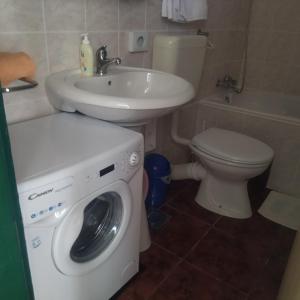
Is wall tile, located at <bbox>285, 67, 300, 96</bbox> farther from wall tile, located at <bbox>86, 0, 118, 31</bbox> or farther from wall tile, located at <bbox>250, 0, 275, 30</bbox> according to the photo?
wall tile, located at <bbox>86, 0, 118, 31</bbox>

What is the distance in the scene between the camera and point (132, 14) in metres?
1.42

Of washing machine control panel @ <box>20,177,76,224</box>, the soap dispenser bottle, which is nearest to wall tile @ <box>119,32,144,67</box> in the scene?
the soap dispenser bottle

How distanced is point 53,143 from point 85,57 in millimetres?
447

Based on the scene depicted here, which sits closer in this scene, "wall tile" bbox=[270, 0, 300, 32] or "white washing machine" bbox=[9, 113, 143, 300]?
"white washing machine" bbox=[9, 113, 143, 300]

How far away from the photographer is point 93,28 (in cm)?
126

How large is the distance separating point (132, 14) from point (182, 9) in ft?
1.01

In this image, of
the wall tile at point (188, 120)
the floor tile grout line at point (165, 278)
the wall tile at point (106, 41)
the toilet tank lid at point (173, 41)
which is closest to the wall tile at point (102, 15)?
the wall tile at point (106, 41)

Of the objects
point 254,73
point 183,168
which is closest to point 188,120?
point 183,168

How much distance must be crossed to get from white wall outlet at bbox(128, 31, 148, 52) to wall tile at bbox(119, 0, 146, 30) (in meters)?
0.03

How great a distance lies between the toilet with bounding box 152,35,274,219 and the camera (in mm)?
1568

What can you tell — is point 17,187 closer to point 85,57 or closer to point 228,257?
A: point 85,57

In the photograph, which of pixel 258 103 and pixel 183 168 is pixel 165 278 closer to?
pixel 183 168

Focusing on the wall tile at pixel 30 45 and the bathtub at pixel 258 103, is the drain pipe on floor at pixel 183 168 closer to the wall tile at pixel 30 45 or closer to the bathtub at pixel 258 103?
the bathtub at pixel 258 103

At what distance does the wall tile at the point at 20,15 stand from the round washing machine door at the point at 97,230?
25.5 inches
